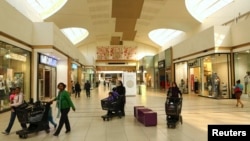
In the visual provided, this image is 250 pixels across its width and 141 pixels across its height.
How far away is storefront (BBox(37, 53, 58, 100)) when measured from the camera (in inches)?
614

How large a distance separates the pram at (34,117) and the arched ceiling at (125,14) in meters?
14.3

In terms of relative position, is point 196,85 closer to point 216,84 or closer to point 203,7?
point 216,84

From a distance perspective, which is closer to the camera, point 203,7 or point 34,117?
point 34,117

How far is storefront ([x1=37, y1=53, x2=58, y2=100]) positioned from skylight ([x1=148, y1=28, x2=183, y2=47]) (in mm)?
18830

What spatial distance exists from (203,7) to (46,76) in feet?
49.3

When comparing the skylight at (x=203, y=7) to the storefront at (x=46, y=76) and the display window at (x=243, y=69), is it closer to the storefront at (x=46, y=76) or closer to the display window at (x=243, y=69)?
the display window at (x=243, y=69)

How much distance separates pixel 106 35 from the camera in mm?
37625

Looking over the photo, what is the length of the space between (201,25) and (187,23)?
5.08ft

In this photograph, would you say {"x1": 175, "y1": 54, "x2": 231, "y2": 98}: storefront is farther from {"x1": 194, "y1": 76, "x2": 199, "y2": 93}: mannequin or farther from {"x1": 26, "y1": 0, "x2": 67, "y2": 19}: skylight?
{"x1": 26, "y1": 0, "x2": 67, "y2": 19}: skylight

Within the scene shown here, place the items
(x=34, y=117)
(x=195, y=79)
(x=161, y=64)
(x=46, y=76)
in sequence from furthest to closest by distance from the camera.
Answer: (x=161, y=64) < (x=195, y=79) < (x=46, y=76) < (x=34, y=117)

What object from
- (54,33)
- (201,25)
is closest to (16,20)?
(54,33)

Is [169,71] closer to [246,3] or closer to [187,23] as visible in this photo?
[187,23]

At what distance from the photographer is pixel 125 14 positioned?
77.5 feet

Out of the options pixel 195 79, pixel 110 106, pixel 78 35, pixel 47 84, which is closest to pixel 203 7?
pixel 195 79
